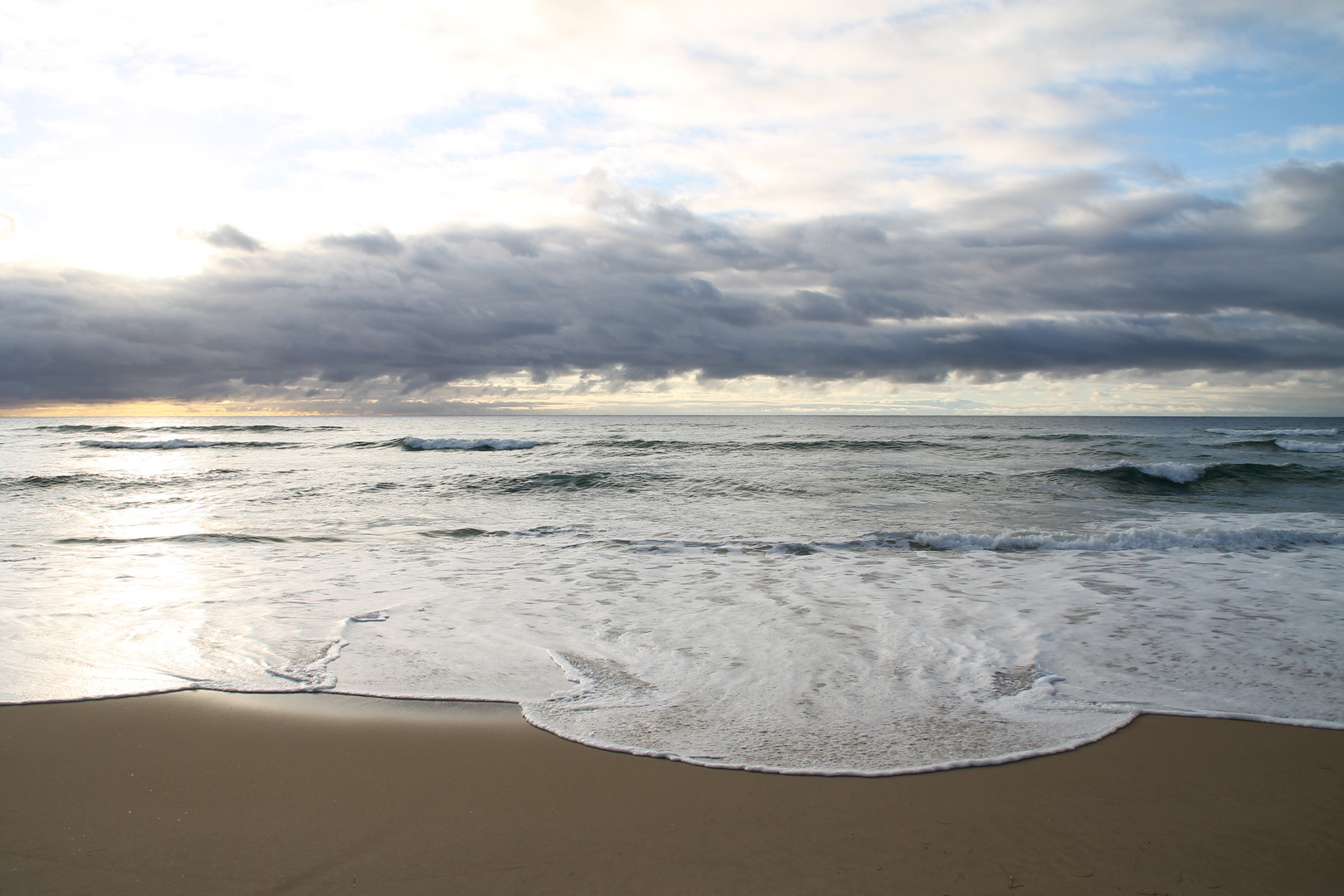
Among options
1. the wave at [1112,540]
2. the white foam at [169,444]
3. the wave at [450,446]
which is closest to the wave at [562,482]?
the wave at [1112,540]

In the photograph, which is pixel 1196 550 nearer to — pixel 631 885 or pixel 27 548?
pixel 631 885

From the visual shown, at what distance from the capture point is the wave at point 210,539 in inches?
346

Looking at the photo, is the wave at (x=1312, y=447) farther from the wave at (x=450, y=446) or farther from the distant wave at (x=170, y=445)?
the distant wave at (x=170, y=445)

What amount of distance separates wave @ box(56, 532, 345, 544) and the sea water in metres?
0.06

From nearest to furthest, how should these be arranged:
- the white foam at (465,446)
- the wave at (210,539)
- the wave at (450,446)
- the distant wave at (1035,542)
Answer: the distant wave at (1035,542)
the wave at (210,539)
the wave at (450,446)
the white foam at (465,446)

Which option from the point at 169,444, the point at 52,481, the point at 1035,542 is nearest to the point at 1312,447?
the point at 1035,542

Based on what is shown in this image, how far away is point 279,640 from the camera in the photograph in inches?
187

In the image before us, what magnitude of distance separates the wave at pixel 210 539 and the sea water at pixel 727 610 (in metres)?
0.06

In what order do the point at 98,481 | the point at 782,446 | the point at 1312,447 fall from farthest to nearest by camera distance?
the point at 782,446
the point at 1312,447
the point at 98,481

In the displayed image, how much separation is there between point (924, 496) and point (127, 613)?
1247 centimetres

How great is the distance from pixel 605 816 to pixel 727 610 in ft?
10.3

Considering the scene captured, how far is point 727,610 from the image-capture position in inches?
222

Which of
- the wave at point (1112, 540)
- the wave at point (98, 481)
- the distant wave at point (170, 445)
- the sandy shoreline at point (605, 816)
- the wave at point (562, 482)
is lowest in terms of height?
the wave at point (1112, 540)

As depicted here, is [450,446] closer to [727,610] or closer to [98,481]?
[98,481]
